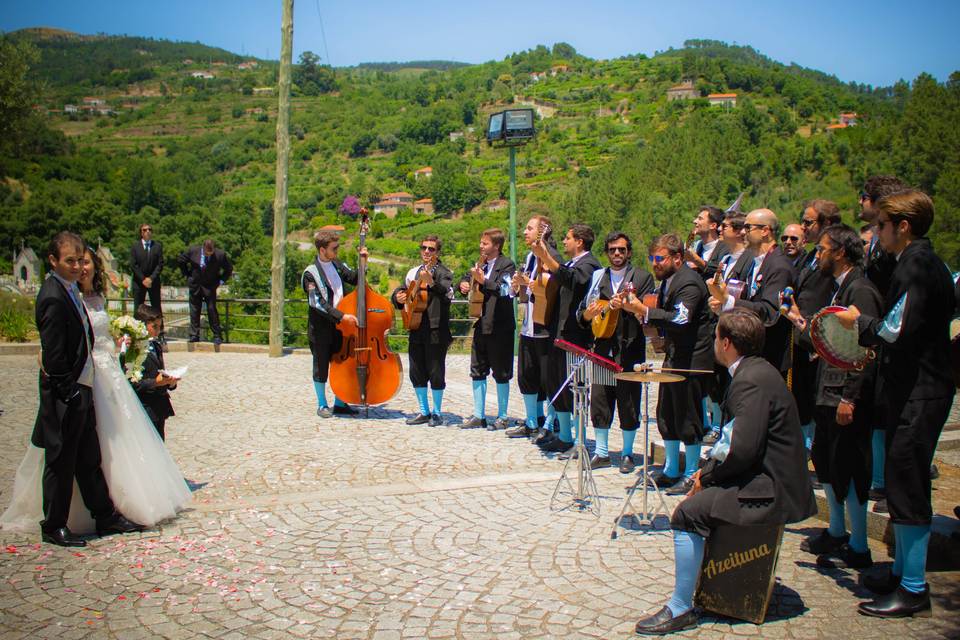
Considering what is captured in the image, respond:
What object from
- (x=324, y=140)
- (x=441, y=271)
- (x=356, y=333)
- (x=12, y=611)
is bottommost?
(x=12, y=611)

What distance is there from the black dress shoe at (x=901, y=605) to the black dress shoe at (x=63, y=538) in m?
5.15

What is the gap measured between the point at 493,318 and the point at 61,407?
469 cm

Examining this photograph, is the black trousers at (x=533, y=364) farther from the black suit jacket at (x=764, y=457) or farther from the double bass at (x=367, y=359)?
the black suit jacket at (x=764, y=457)

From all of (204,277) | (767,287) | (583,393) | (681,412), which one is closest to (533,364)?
(681,412)

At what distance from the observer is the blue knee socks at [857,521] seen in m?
4.96

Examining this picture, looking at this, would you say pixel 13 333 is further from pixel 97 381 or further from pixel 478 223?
pixel 478 223

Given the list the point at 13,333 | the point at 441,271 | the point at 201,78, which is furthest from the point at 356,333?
the point at 201,78

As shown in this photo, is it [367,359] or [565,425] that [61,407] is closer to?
[367,359]

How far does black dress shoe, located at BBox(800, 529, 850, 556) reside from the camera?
208 inches

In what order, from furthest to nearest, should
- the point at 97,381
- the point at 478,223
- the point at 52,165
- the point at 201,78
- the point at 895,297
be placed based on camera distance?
the point at 201,78
the point at 478,223
the point at 52,165
the point at 97,381
the point at 895,297

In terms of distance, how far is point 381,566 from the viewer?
5.18 meters

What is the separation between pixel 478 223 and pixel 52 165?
173 ft

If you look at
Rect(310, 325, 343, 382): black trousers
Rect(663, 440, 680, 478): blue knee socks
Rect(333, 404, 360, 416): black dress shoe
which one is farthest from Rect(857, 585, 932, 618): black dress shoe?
Rect(333, 404, 360, 416): black dress shoe

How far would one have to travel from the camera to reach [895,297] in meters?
4.38
